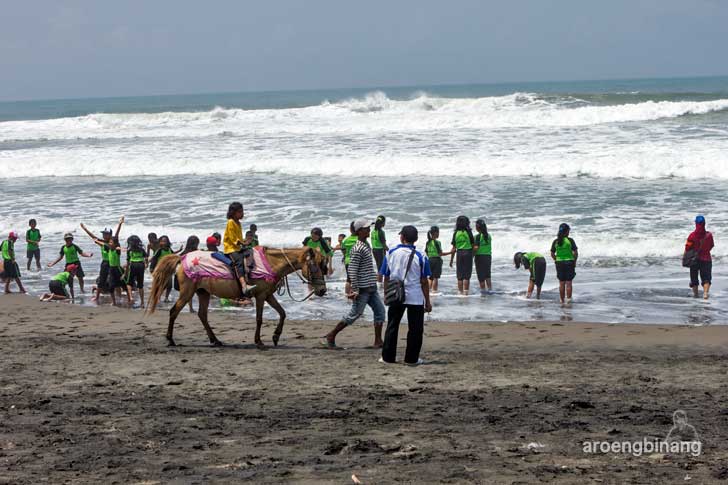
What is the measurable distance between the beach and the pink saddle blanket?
2.99 feet

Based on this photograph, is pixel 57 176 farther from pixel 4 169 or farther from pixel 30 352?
pixel 30 352

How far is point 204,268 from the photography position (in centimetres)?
1091

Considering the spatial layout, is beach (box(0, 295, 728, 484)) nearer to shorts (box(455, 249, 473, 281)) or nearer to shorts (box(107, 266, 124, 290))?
shorts (box(107, 266, 124, 290))

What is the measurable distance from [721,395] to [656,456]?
225 centimetres

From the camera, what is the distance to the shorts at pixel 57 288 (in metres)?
15.3

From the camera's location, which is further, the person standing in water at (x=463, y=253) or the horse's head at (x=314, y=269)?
the person standing in water at (x=463, y=253)

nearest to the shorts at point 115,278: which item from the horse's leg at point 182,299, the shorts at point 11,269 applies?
the shorts at point 11,269

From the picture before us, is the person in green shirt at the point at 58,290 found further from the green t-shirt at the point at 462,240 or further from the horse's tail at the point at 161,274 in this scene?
the green t-shirt at the point at 462,240

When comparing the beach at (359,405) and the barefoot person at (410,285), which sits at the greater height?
the barefoot person at (410,285)

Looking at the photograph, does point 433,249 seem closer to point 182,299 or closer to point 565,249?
point 565,249

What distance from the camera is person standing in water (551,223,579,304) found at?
14.3 meters

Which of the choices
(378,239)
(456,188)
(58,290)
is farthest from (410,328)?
(456,188)

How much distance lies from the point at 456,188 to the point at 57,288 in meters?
14.0

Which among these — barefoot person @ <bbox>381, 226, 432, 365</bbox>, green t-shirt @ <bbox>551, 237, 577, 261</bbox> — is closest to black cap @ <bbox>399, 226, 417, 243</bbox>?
barefoot person @ <bbox>381, 226, 432, 365</bbox>
